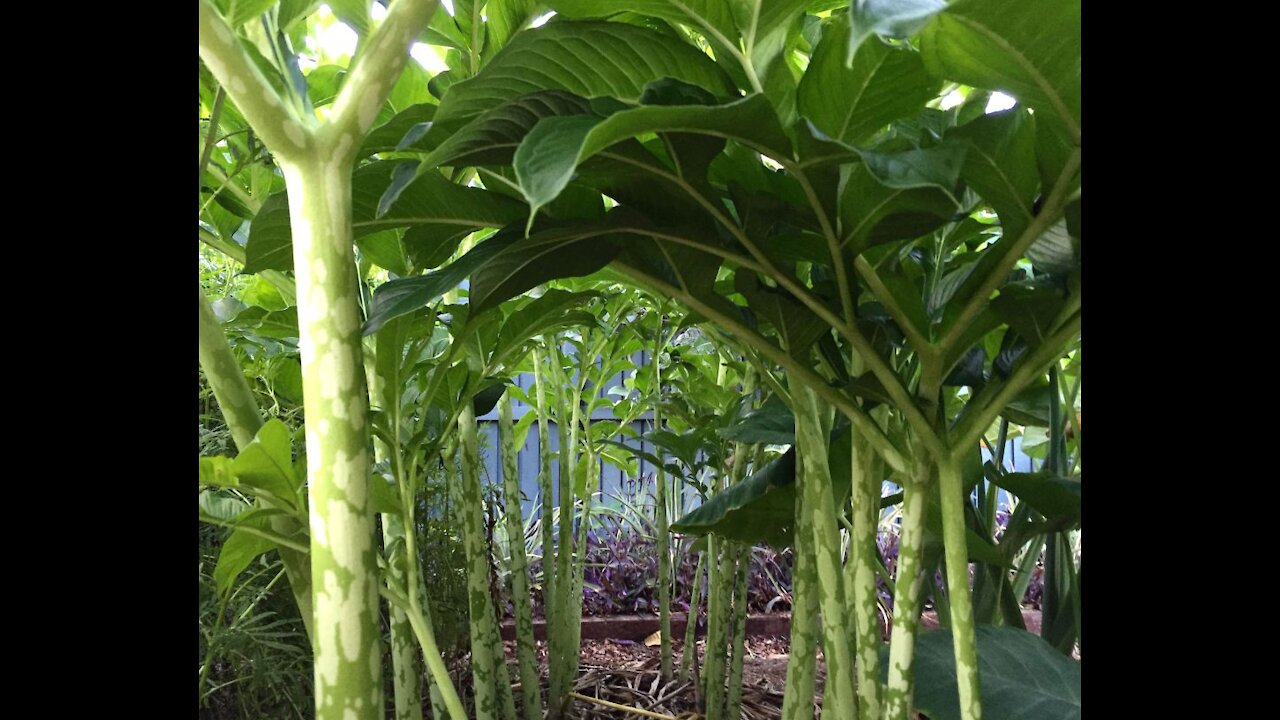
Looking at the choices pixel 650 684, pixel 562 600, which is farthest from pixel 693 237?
pixel 650 684

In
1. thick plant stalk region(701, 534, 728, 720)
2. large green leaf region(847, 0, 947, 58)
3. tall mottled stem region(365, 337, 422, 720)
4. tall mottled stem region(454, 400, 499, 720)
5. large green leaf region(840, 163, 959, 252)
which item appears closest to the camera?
large green leaf region(847, 0, 947, 58)

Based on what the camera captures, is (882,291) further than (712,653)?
No

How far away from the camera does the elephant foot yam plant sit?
1.13 feet

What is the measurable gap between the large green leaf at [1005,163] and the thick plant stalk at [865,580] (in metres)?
0.20

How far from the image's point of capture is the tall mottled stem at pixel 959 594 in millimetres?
425

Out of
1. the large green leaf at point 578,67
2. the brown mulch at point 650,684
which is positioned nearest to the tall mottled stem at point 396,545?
the large green leaf at point 578,67

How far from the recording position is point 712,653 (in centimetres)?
110

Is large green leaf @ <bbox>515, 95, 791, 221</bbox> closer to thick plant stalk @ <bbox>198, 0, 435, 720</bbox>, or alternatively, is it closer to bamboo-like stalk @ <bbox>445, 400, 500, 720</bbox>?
thick plant stalk @ <bbox>198, 0, 435, 720</bbox>

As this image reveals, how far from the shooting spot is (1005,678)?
54cm

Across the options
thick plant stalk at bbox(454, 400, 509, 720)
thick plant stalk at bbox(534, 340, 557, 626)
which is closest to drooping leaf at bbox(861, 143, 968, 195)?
thick plant stalk at bbox(454, 400, 509, 720)

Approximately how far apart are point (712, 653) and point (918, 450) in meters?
0.70

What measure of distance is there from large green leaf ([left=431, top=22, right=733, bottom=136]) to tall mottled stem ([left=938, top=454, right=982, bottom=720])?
235mm
